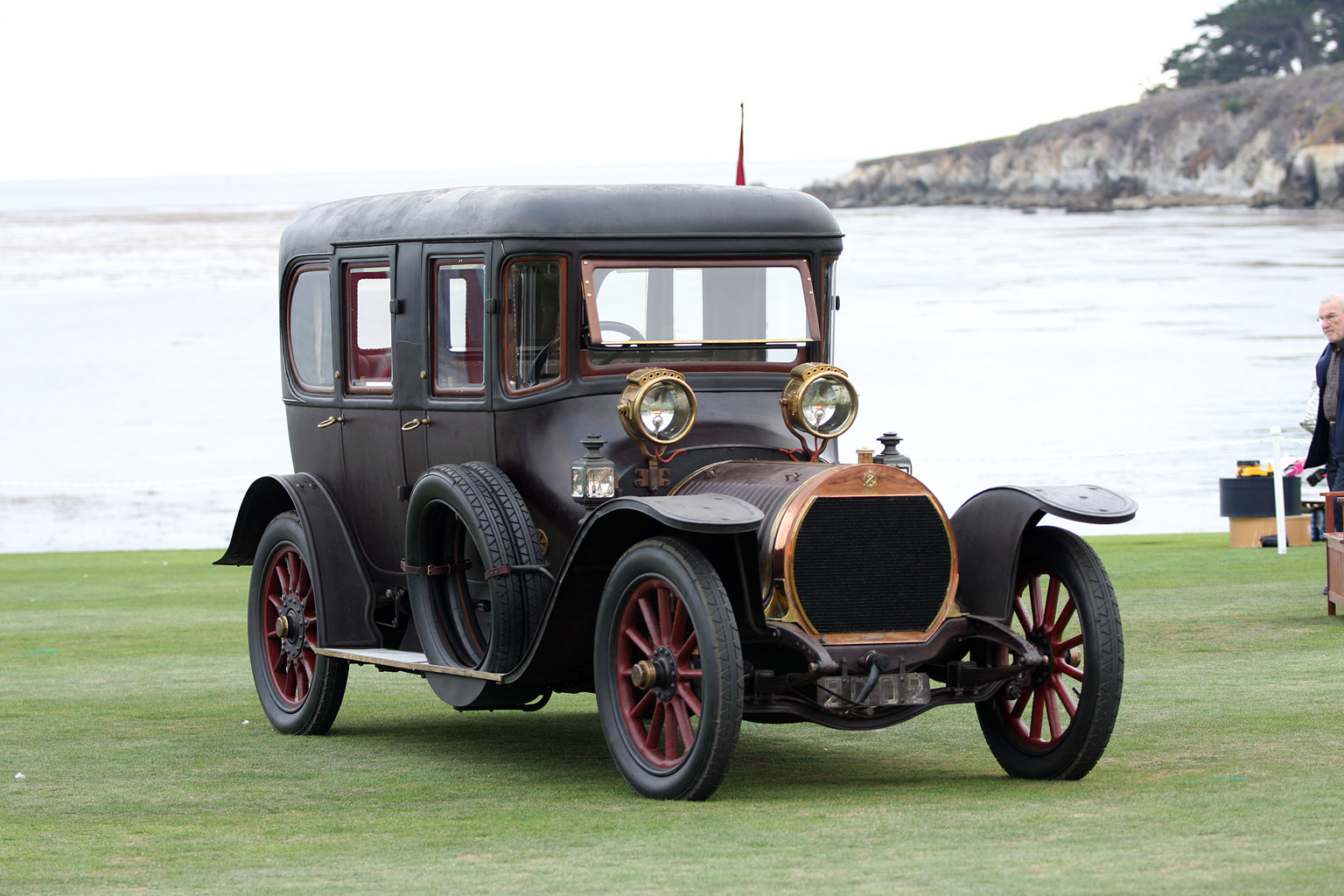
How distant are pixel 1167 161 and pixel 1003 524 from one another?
116453mm

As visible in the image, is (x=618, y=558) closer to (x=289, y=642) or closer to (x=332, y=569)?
(x=332, y=569)

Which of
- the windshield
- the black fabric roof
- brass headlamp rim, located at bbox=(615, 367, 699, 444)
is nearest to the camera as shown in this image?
brass headlamp rim, located at bbox=(615, 367, 699, 444)

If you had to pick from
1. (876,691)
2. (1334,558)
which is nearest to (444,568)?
(876,691)

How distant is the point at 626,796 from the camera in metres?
7.24

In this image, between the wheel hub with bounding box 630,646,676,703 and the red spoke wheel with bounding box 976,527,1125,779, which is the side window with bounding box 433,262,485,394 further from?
the red spoke wheel with bounding box 976,527,1125,779

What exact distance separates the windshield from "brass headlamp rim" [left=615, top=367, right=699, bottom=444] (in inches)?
17.3

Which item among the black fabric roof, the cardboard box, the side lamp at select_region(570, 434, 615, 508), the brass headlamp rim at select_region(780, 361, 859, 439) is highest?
the black fabric roof

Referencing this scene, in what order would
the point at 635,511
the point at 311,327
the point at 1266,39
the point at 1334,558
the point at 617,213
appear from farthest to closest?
1. the point at 1266,39
2. the point at 1334,558
3. the point at 311,327
4. the point at 617,213
5. the point at 635,511

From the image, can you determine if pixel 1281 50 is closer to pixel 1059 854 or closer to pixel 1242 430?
pixel 1242 430

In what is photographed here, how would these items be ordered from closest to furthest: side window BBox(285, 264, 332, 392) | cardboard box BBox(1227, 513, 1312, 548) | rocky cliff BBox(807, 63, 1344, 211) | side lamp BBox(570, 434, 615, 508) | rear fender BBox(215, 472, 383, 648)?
side lamp BBox(570, 434, 615, 508) → rear fender BBox(215, 472, 383, 648) → side window BBox(285, 264, 332, 392) → cardboard box BBox(1227, 513, 1312, 548) → rocky cliff BBox(807, 63, 1344, 211)

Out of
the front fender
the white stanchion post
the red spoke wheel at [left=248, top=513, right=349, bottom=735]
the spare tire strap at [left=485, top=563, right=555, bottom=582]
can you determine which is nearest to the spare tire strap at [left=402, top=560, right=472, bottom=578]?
the spare tire strap at [left=485, top=563, right=555, bottom=582]

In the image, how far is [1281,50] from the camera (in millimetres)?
111688

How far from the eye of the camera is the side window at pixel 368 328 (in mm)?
9062

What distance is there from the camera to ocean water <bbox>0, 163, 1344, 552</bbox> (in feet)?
92.0
